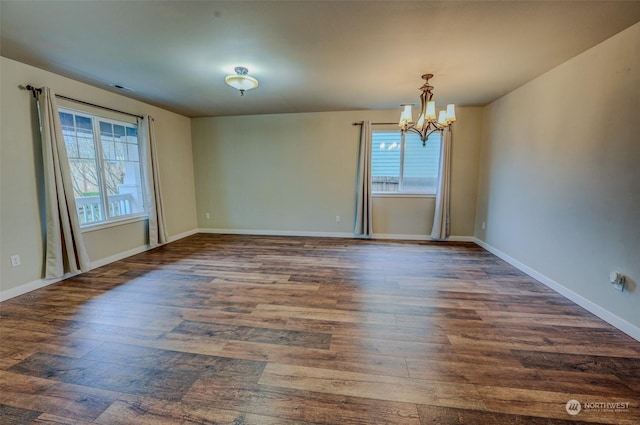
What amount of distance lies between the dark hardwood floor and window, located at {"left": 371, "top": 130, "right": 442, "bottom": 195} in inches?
85.9

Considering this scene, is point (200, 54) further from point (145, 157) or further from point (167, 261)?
point (167, 261)

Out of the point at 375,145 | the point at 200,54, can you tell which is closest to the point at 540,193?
the point at 375,145

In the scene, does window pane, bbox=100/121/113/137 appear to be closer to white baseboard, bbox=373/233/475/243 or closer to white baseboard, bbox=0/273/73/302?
white baseboard, bbox=0/273/73/302

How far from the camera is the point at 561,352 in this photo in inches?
72.1

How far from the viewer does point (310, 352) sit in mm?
1847

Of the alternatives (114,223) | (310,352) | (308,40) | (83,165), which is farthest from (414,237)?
(83,165)

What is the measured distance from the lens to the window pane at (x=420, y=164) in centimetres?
479

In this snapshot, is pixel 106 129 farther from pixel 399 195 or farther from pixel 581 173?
pixel 581 173

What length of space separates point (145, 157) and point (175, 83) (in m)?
1.58

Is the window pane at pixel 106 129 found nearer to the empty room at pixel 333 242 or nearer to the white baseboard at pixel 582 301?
the empty room at pixel 333 242

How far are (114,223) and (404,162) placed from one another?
195 inches

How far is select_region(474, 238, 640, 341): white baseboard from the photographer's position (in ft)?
6.69

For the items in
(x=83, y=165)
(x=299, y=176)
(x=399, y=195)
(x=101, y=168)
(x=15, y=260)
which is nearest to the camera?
(x=15, y=260)

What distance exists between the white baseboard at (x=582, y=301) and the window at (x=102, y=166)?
5.85 meters
